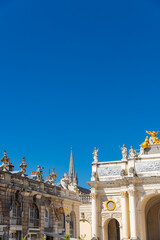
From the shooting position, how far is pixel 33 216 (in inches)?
1293

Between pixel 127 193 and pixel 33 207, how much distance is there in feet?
51.4

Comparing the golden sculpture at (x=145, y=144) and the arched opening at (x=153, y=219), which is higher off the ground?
the golden sculpture at (x=145, y=144)

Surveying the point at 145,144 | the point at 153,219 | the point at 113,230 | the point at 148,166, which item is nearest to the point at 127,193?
the point at 148,166

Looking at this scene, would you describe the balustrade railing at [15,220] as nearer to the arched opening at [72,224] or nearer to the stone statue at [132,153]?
the arched opening at [72,224]

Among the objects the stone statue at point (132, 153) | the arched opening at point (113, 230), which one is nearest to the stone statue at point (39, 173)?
the stone statue at point (132, 153)

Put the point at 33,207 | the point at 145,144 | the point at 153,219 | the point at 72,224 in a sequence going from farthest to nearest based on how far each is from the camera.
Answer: the point at 153,219 → the point at 145,144 → the point at 72,224 → the point at 33,207

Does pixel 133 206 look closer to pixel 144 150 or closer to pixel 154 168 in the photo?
pixel 154 168

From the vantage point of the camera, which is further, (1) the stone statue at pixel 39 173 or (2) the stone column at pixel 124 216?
(2) the stone column at pixel 124 216

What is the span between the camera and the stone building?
28547 millimetres

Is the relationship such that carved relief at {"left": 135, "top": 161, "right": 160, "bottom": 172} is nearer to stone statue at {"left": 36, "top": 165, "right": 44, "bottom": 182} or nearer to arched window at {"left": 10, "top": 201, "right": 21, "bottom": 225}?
stone statue at {"left": 36, "top": 165, "right": 44, "bottom": 182}

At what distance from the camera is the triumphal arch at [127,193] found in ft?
140

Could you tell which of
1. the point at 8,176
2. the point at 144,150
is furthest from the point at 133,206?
the point at 8,176

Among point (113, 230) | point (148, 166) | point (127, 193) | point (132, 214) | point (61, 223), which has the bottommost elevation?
Result: point (113, 230)

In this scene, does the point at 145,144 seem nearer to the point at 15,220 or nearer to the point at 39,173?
the point at 39,173
